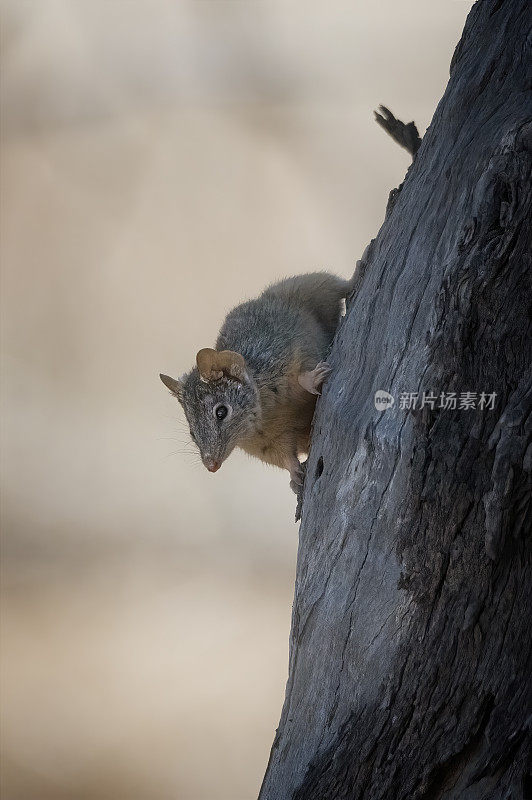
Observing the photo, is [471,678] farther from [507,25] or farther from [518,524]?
[507,25]

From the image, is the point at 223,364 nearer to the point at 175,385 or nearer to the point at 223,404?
the point at 223,404

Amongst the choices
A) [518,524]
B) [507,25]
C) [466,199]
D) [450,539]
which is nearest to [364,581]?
[450,539]

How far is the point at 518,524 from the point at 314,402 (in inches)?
45.3

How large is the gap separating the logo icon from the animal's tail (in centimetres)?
106

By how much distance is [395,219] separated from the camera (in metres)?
2.09

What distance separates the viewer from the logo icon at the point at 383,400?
1833 mm

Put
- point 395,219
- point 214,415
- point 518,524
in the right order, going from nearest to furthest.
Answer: point 518,524
point 395,219
point 214,415

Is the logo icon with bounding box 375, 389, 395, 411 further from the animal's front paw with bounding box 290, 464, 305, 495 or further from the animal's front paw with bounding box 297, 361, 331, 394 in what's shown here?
the animal's front paw with bounding box 290, 464, 305, 495

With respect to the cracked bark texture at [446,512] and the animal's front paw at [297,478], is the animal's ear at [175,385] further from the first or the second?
the cracked bark texture at [446,512]

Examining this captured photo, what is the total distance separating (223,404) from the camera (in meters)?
2.63

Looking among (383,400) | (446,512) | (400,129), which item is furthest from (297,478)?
(400,129)

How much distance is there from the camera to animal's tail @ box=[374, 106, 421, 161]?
8.48 feet

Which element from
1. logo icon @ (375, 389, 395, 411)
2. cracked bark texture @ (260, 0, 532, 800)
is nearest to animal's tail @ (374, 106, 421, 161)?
cracked bark texture @ (260, 0, 532, 800)

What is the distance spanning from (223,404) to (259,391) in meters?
0.13
